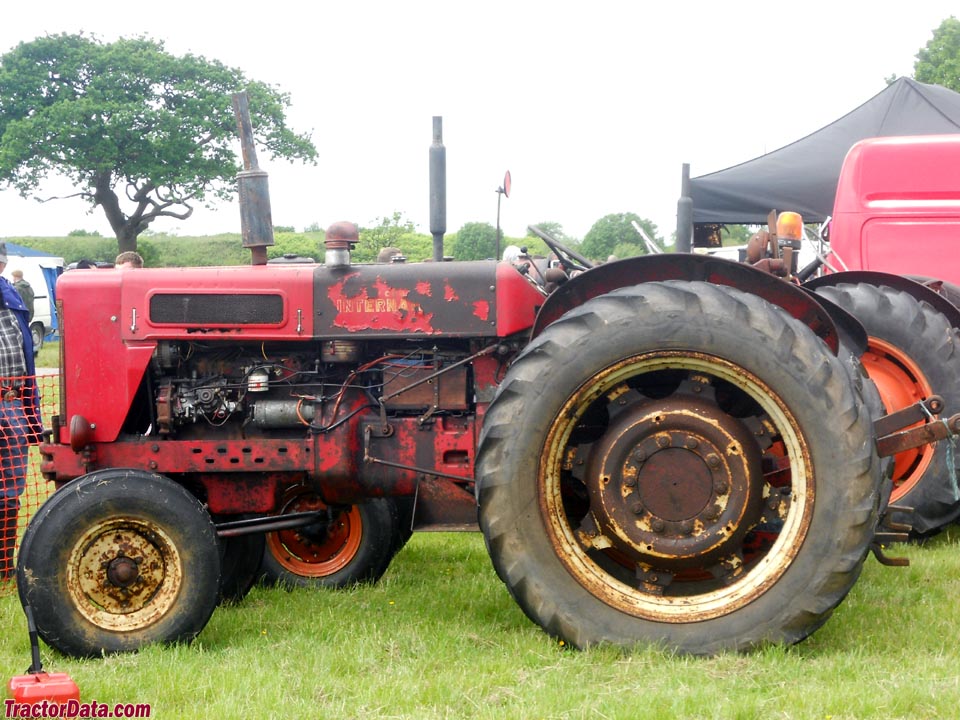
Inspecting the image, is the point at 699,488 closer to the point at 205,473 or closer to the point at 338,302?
the point at 338,302

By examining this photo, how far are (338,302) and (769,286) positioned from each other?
1.64 metres

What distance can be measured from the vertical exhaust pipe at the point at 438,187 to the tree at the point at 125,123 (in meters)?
29.7

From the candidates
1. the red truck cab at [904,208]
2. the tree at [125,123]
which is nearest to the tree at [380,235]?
the red truck cab at [904,208]

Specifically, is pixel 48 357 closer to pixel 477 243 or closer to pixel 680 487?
pixel 477 243

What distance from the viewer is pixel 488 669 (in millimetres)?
3678

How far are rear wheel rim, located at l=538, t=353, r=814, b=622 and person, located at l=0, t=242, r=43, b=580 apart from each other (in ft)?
11.0

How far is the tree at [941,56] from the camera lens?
30109 mm

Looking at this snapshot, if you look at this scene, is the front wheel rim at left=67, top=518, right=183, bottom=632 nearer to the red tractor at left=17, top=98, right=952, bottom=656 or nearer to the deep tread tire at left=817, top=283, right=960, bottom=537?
the red tractor at left=17, top=98, right=952, bottom=656

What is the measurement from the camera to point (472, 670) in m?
3.66

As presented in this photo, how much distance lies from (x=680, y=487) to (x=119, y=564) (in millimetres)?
2079

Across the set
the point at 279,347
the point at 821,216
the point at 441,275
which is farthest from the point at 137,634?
the point at 821,216

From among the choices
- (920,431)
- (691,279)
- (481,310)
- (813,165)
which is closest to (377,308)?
(481,310)

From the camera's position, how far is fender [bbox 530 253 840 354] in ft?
12.8

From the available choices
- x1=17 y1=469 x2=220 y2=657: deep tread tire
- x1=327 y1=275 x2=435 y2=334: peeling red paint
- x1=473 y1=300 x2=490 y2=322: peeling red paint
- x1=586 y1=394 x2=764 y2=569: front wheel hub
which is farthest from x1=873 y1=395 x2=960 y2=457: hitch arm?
x1=17 y1=469 x2=220 y2=657: deep tread tire
